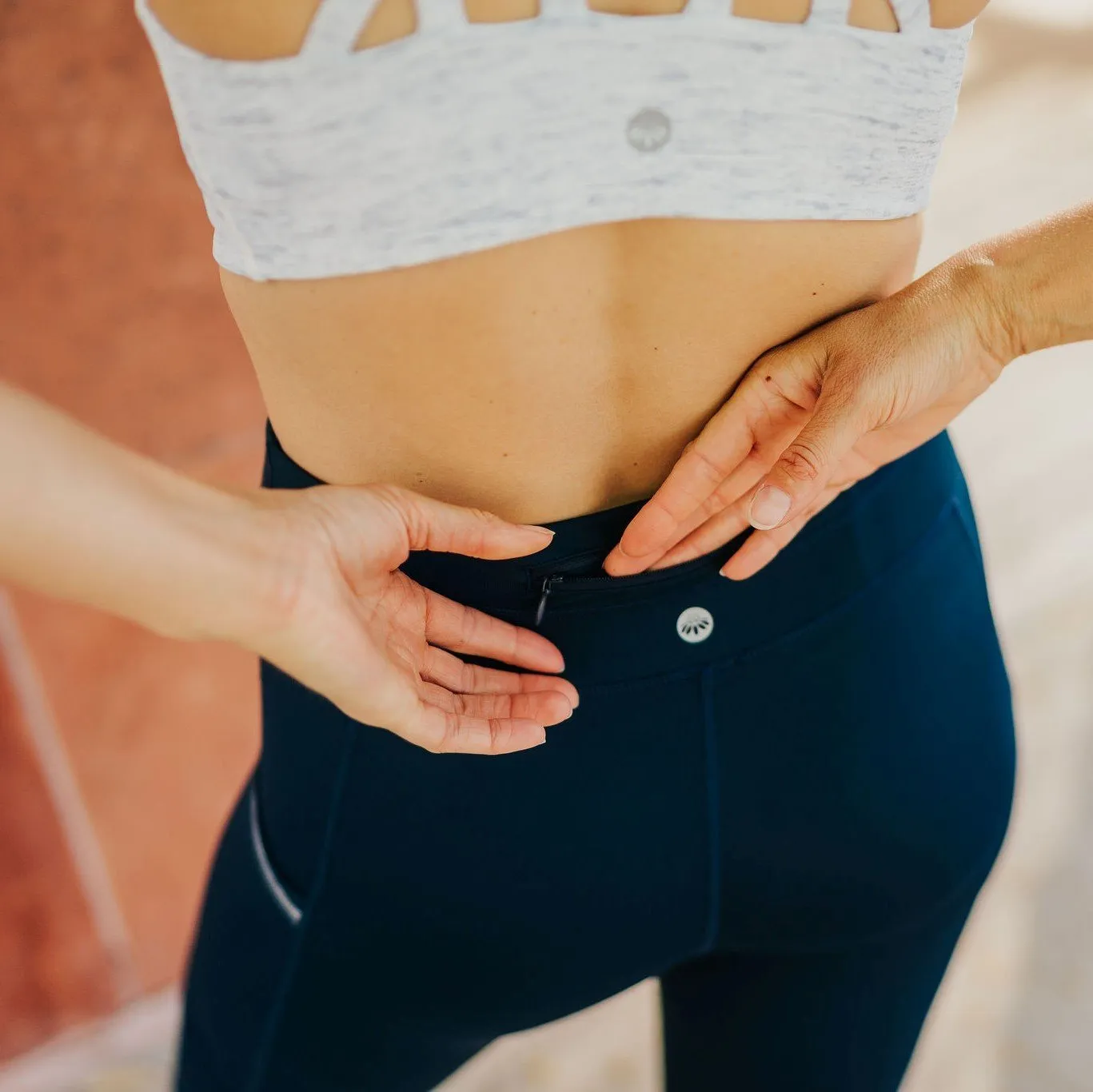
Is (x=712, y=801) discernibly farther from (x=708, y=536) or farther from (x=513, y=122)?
(x=513, y=122)

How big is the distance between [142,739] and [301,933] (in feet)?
3.06

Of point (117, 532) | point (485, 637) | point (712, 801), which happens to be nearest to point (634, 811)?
point (712, 801)

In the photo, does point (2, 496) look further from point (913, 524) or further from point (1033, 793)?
point (1033, 793)

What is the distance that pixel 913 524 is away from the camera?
730mm

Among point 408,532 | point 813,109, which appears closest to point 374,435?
point 408,532

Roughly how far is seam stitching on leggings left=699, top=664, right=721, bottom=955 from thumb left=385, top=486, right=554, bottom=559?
14cm

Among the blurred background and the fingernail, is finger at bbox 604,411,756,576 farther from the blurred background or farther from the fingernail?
the blurred background

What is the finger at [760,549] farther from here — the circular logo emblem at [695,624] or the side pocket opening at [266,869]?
the side pocket opening at [266,869]

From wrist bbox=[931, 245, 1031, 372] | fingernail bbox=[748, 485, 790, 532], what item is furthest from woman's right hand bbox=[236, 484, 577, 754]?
wrist bbox=[931, 245, 1031, 372]

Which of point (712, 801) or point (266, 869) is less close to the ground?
point (712, 801)

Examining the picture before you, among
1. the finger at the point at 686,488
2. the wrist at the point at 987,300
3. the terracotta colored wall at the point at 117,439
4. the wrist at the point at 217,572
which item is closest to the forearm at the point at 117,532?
the wrist at the point at 217,572

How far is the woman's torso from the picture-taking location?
0.55m

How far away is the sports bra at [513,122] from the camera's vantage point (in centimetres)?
49

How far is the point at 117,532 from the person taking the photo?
45 cm
